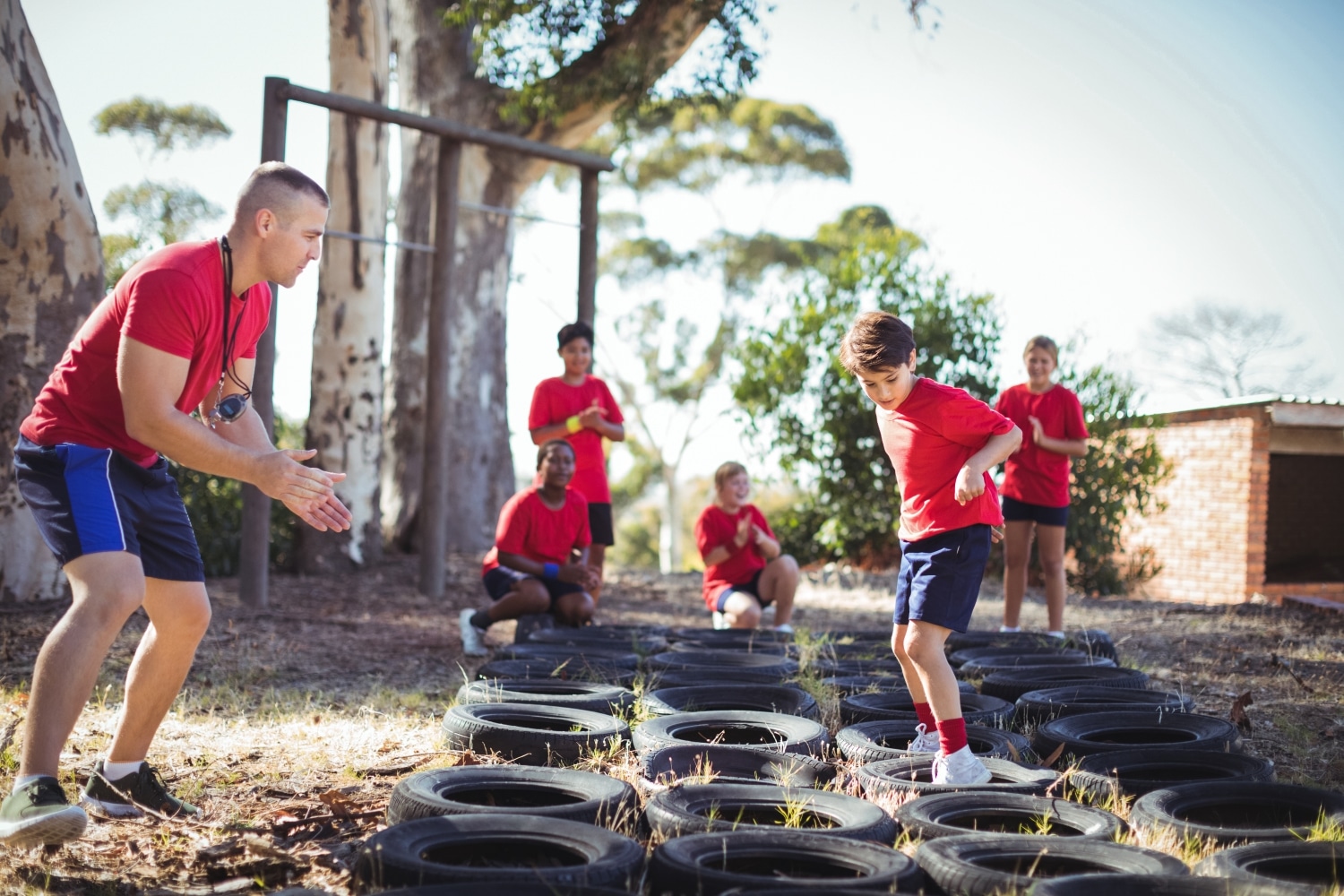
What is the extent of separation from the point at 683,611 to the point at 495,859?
287 inches

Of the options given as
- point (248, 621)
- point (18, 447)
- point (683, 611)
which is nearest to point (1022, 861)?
point (18, 447)

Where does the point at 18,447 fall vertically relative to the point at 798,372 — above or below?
below

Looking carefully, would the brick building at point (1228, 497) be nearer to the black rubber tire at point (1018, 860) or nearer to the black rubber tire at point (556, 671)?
the black rubber tire at point (556, 671)

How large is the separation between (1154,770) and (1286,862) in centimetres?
124

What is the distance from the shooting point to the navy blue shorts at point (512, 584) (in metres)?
7.16

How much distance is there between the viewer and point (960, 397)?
4.04 m

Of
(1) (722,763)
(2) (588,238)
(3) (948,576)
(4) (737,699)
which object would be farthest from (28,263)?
(3) (948,576)

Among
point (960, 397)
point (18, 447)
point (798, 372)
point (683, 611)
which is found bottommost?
point (683, 611)

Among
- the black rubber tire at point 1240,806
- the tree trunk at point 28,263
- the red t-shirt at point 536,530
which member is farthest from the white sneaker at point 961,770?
the tree trunk at point 28,263

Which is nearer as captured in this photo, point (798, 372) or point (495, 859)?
point (495, 859)

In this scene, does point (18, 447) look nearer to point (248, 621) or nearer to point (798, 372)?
point (248, 621)

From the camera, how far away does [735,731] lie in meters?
4.66

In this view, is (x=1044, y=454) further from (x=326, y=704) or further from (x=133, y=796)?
(x=133, y=796)

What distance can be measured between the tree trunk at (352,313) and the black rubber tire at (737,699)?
24.2ft
